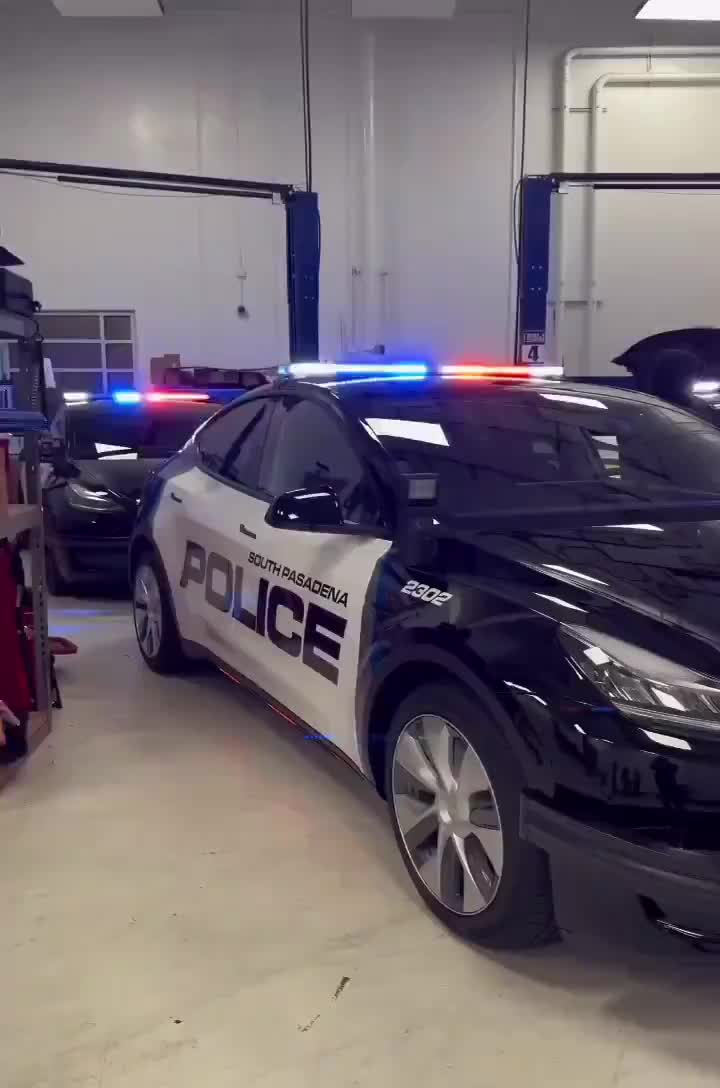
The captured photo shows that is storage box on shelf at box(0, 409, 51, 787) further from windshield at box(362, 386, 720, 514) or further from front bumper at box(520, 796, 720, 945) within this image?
front bumper at box(520, 796, 720, 945)

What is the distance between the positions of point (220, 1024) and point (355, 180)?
10.6m

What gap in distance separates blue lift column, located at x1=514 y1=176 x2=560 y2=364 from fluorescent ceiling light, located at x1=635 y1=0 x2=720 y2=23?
292cm

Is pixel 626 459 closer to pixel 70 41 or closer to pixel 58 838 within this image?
pixel 58 838

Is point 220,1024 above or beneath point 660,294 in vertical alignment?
beneath

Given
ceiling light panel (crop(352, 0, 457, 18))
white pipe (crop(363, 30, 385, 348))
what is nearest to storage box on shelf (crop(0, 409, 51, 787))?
ceiling light panel (crop(352, 0, 457, 18))

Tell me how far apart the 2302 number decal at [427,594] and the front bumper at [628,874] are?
47 cm

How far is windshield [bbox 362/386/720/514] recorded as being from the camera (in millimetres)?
2400

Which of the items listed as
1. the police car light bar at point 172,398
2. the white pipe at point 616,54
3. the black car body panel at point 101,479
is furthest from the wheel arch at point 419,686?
the white pipe at point 616,54

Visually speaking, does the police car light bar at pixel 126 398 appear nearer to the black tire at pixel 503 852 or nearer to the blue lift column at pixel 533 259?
the blue lift column at pixel 533 259

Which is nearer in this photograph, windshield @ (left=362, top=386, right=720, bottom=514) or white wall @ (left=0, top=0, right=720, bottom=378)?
windshield @ (left=362, top=386, right=720, bottom=514)

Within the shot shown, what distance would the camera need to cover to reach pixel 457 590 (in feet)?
6.43

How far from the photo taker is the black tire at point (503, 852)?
1.76 meters

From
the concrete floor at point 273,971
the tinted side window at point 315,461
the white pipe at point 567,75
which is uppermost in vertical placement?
the white pipe at point 567,75

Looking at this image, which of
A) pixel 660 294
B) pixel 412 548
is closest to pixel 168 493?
pixel 412 548
